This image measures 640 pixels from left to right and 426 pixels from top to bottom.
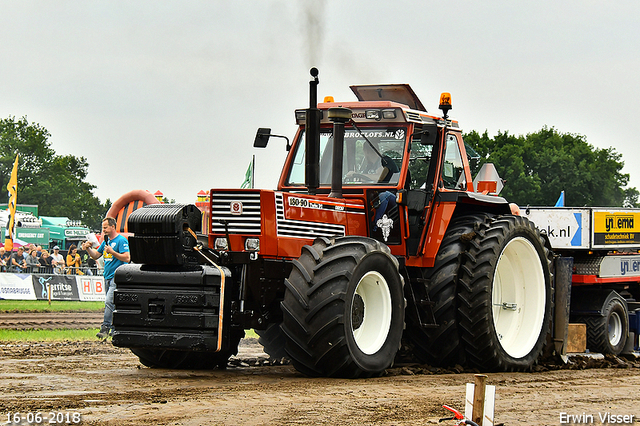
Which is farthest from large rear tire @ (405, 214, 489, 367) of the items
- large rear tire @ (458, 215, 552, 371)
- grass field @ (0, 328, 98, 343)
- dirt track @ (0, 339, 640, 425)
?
grass field @ (0, 328, 98, 343)

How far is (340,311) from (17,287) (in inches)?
710

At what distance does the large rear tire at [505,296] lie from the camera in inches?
Answer: 363

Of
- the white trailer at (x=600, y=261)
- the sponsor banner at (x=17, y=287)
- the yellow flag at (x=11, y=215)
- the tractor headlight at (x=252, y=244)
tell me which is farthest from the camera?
the yellow flag at (x=11, y=215)

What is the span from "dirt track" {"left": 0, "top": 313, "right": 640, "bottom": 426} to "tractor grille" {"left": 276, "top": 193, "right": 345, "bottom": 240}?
1.43 m

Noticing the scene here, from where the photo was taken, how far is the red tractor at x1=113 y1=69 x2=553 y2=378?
7.72m

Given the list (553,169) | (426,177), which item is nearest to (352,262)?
(426,177)

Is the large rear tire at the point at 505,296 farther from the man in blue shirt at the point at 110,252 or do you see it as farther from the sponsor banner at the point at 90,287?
the sponsor banner at the point at 90,287

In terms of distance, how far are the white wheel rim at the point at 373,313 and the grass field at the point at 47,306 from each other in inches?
540

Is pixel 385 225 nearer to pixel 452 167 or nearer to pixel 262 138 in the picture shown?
pixel 452 167

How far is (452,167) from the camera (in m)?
10.1

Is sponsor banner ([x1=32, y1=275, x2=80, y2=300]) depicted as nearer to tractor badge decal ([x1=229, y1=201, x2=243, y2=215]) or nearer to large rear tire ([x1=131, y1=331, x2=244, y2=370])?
large rear tire ([x1=131, y1=331, x2=244, y2=370])

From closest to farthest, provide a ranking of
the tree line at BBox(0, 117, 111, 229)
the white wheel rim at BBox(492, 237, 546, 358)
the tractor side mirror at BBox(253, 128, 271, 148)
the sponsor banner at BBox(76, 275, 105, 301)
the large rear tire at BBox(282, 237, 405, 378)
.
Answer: the large rear tire at BBox(282, 237, 405, 378) < the tractor side mirror at BBox(253, 128, 271, 148) < the white wheel rim at BBox(492, 237, 546, 358) < the sponsor banner at BBox(76, 275, 105, 301) < the tree line at BBox(0, 117, 111, 229)

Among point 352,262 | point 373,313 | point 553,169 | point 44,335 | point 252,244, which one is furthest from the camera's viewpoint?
point 553,169

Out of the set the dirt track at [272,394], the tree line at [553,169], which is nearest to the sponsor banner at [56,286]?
the dirt track at [272,394]
